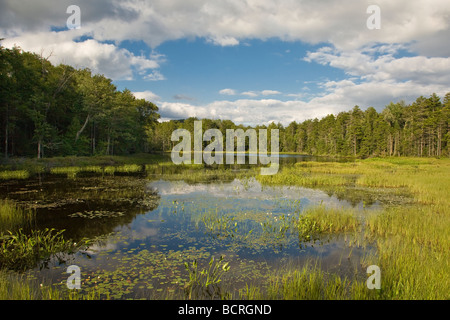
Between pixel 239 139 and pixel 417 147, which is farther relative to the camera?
pixel 239 139

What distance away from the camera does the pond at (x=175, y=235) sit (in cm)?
709

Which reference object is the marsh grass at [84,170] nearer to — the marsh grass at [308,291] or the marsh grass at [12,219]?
the marsh grass at [12,219]

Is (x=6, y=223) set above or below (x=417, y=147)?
below

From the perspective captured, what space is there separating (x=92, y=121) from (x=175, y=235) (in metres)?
46.8

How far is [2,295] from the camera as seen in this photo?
17.8ft

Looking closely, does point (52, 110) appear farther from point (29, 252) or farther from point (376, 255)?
point (376, 255)

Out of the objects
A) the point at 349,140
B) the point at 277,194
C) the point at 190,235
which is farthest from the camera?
the point at 349,140

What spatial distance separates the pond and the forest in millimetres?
20461

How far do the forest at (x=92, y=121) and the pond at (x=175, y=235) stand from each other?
20.5 m

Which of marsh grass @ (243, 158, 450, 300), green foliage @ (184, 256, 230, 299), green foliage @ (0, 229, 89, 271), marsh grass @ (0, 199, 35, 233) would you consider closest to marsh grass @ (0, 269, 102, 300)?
green foliage @ (0, 229, 89, 271)

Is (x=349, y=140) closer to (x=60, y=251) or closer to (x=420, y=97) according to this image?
(x=420, y=97)

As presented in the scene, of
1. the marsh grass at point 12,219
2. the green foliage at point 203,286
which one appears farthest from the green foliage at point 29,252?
the green foliage at point 203,286
